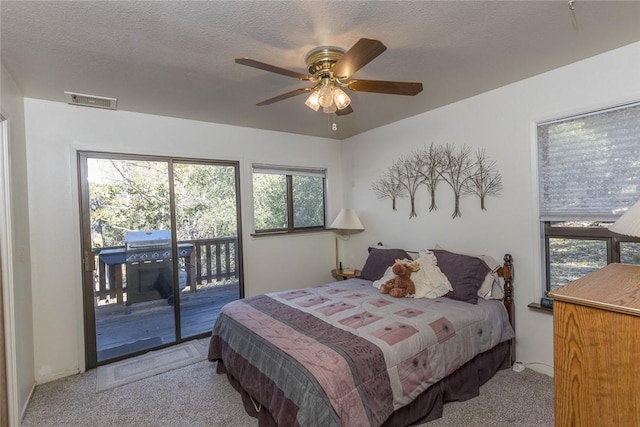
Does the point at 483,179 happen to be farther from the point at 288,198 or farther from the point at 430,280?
the point at 288,198

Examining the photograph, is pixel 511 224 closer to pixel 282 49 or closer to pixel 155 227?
pixel 282 49

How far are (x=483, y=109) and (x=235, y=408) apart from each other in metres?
3.19

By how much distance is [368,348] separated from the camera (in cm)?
181

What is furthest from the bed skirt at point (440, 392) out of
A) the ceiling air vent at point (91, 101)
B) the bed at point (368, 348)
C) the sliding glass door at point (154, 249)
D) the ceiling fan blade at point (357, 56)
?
the ceiling air vent at point (91, 101)

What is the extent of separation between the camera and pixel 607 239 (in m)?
2.23

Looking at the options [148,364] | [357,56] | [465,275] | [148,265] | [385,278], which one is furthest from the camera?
[148,265]

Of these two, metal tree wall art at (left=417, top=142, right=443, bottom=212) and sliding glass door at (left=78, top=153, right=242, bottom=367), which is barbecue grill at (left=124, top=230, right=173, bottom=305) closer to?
sliding glass door at (left=78, top=153, right=242, bottom=367)

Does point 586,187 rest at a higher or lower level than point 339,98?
lower

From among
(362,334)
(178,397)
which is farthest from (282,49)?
(178,397)

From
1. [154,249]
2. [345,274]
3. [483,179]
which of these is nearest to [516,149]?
[483,179]

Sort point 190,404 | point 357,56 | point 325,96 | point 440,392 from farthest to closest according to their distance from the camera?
point 190,404
point 440,392
point 325,96
point 357,56

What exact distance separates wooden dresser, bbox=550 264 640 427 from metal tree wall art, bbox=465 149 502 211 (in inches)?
68.0

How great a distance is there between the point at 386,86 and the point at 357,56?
40cm

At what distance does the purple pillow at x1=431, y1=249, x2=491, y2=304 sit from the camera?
2.57 m
